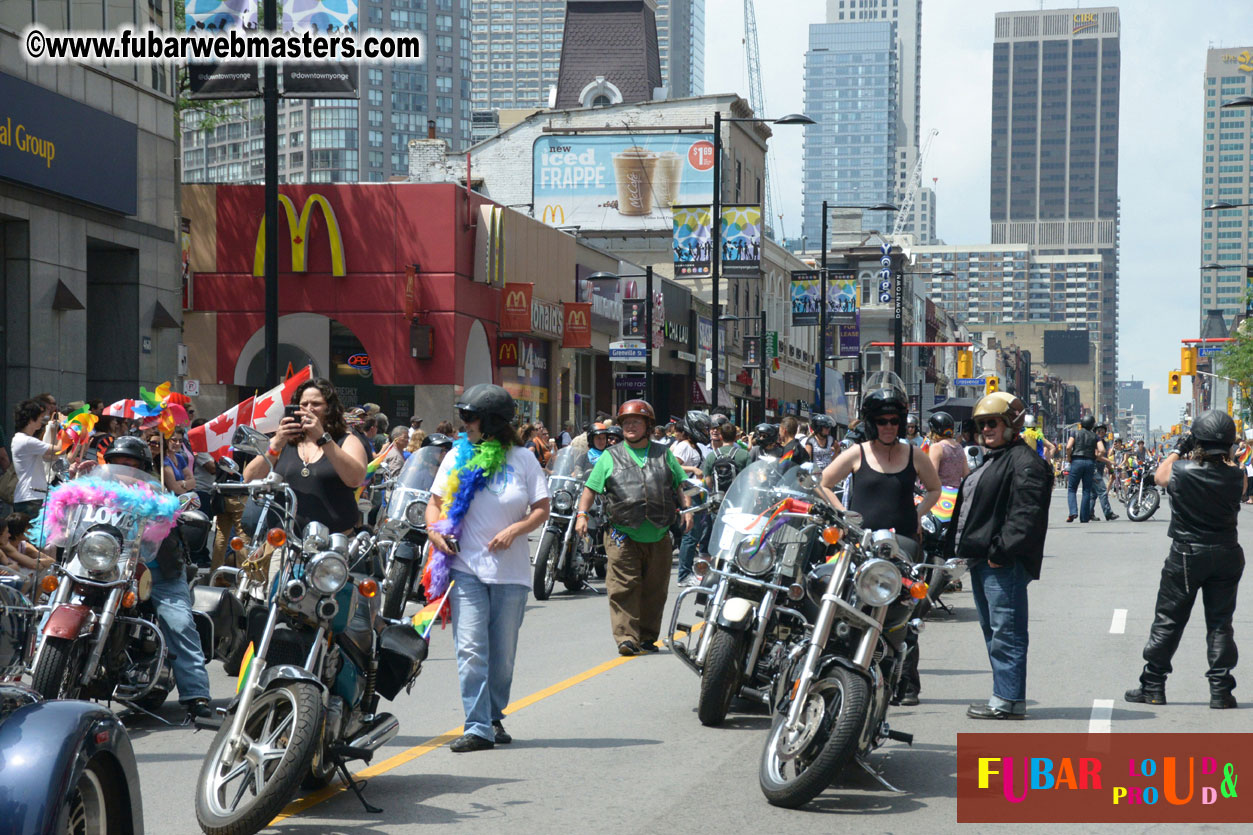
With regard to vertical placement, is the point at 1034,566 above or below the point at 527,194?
below

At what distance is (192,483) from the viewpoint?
12.7 m

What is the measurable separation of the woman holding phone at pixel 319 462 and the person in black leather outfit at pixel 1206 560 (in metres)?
4.85

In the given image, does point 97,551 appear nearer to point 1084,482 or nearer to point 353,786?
point 353,786

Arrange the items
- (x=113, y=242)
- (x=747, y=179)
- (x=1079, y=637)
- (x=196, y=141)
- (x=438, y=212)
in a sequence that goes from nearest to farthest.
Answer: (x=1079, y=637) < (x=113, y=242) < (x=438, y=212) < (x=747, y=179) < (x=196, y=141)

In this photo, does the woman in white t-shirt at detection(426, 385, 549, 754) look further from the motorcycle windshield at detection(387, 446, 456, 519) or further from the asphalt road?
the motorcycle windshield at detection(387, 446, 456, 519)

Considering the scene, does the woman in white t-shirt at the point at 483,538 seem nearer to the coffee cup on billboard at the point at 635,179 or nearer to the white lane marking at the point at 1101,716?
the white lane marking at the point at 1101,716

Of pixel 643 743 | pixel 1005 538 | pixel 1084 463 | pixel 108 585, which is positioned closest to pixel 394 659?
pixel 643 743

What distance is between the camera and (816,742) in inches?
251

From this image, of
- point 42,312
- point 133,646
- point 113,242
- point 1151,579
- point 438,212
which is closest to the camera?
point 133,646

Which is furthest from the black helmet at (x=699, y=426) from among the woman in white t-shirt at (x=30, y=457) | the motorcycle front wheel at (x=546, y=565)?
the woman in white t-shirt at (x=30, y=457)

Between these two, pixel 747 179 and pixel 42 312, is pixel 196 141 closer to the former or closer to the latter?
pixel 747 179

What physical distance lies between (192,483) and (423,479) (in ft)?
6.35

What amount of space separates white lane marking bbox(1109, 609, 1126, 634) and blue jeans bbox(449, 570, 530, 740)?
677 centimetres

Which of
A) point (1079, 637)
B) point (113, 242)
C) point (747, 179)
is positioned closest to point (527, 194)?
point (747, 179)
